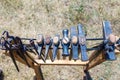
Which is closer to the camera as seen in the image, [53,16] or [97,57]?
[97,57]

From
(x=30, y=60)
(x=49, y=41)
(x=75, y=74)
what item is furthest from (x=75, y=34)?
(x=75, y=74)

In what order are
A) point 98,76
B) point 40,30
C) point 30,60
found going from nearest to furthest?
point 30,60
point 98,76
point 40,30

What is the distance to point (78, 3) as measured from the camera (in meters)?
5.61

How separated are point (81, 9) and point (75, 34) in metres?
1.91

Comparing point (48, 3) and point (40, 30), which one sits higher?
point (48, 3)

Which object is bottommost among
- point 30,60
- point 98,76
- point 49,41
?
point 98,76

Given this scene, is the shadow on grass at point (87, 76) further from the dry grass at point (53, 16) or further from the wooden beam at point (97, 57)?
the wooden beam at point (97, 57)

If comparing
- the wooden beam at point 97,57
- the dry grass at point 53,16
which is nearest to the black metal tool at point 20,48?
the wooden beam at point 97,57

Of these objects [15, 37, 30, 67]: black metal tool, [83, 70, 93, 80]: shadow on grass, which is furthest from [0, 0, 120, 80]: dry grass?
[15, 37, 30, 67]: black metal tool

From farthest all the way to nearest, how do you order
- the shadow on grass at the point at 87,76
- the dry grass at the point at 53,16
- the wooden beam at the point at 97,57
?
the dry grass at the point at 53,16 < the shadow on grass at the point at 87,76 < the wooden beam at the point at 97,57

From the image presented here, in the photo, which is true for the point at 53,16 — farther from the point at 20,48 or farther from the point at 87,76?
the point at 20,48

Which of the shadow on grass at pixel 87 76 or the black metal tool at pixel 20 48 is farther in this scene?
the shadow on grass at pixel 87 76

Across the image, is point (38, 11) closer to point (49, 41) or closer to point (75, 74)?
point (75, 74)

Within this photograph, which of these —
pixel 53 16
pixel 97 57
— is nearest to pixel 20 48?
pixel 97 57
